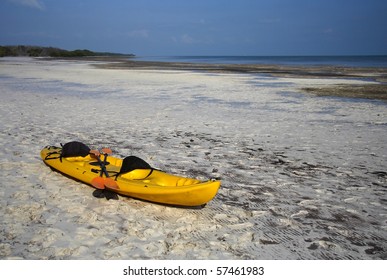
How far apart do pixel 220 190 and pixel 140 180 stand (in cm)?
140

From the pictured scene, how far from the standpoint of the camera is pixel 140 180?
17.0 ft

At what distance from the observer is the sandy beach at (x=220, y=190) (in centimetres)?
397

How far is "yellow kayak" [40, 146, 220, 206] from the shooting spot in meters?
4.41

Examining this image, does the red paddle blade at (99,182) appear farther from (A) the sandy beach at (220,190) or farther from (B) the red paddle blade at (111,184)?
(A) the sandy beach at (220,190)

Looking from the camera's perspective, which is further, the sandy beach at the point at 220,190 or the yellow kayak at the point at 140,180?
the yellow kayak at the point at 140,180

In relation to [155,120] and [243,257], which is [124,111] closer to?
[155,120]

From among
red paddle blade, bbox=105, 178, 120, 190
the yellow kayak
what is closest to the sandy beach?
the yellow kayak

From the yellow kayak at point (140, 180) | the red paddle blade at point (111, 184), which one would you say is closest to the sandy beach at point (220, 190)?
the yellow kayak at point (140, 180)

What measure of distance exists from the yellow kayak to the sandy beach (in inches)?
9.1

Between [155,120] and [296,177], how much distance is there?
5.78 meters

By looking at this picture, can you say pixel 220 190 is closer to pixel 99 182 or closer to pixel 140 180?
pixel 140 180

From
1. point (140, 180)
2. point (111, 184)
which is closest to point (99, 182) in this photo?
point (111, 184)

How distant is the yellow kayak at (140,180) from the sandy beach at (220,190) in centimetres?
23
